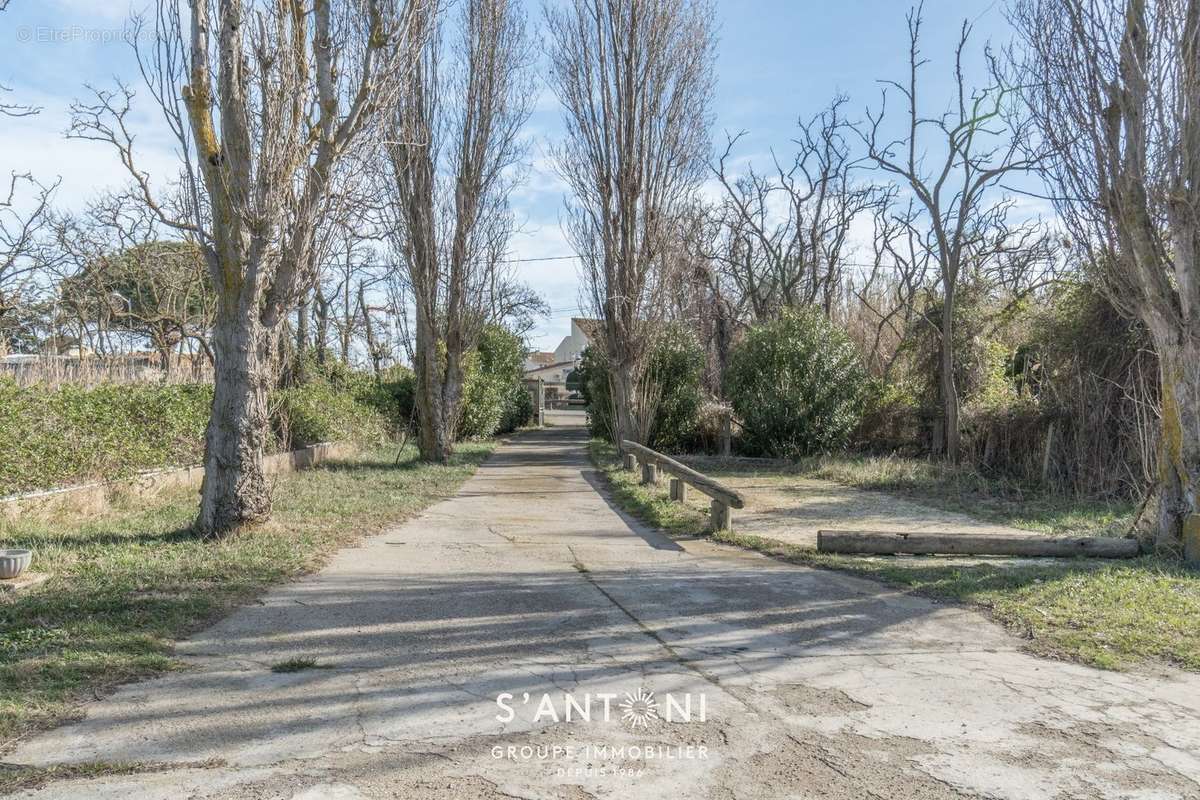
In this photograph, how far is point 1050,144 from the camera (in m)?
8.55

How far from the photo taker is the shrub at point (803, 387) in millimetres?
19250

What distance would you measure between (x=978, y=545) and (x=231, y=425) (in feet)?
22.7

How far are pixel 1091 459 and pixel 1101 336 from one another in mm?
1990

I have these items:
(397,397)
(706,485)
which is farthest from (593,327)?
(706,485)

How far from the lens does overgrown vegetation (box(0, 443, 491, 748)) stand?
14.0ft

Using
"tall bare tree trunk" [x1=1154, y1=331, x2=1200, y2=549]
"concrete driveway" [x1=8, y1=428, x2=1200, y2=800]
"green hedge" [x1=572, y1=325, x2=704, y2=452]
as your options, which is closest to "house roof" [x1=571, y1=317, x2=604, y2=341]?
"green hedge" [x1=572, y1=325, x2=704, y2=452]

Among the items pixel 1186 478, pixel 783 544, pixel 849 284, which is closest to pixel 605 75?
pixel 783 544

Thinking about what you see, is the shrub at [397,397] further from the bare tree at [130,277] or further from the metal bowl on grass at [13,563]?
the metal bowl on grass at [13,563]

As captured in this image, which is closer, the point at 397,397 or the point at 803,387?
the point at 803,387

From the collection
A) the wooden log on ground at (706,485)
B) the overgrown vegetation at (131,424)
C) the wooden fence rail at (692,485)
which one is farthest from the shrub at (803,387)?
the overgrown vegetation at (131,424)

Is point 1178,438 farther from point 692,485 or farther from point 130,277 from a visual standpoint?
point 130,277

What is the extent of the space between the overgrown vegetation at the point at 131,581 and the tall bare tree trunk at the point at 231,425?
0.26 m

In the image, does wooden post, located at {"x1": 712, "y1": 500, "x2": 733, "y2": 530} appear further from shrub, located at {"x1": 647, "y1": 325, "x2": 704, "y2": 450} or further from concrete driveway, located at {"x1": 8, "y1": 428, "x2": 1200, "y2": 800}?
shrub, located at {"x1": 647, "y1": 325, "x2": 704, "y2": 450}

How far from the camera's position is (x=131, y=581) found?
6.24 meters
